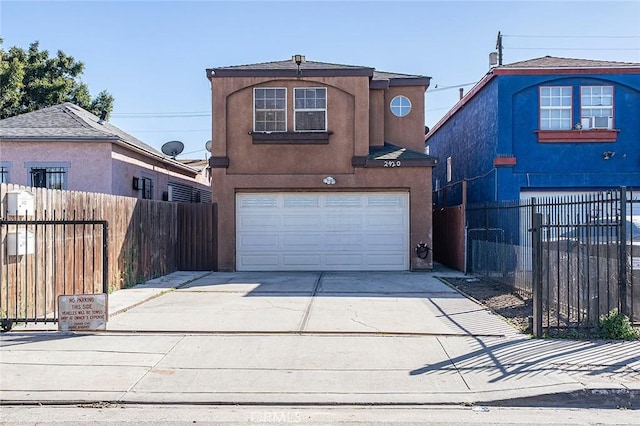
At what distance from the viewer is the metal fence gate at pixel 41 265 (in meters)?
9.07

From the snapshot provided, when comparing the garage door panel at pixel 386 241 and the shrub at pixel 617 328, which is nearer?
the shrub at pixel 617 328

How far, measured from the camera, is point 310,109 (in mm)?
18266

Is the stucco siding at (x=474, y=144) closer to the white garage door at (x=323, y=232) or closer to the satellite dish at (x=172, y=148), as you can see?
the white garage door at (x=323, y=232)

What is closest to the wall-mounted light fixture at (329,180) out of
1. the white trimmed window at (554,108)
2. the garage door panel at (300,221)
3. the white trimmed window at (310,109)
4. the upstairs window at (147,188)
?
the garage door panel at (300,221)

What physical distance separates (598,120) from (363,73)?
7.42 metres

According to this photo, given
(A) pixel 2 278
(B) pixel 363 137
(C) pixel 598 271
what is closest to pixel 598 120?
(B) pixel 363 137

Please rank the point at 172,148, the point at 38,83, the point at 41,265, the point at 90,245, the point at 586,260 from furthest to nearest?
the point at 38,83
the point at 172,148
the point at 90,245
the point at 41,265
the point at 586,260

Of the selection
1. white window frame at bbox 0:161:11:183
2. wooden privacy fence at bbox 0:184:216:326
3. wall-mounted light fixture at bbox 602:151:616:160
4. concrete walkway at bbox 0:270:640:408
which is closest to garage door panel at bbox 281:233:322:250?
wooden privacy fence at bbox 0:184:216:326

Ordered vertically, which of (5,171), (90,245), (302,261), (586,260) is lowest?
(302,261)

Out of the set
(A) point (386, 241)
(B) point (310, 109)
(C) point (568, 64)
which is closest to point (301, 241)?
(A) point (386, 241)

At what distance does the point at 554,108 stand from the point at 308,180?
8.03m

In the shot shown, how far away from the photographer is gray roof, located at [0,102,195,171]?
690 inches

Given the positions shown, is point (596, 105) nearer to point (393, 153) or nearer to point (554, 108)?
point (554, 108)

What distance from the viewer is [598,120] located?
1827cm
